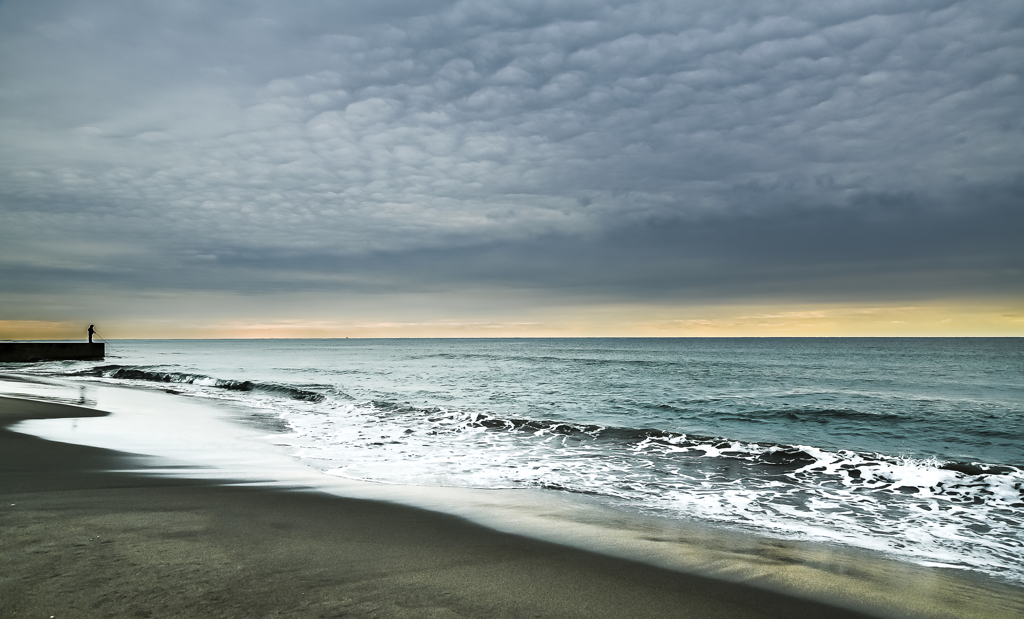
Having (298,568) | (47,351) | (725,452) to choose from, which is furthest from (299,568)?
(47,351)

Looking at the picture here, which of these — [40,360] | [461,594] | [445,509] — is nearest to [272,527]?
[445,509]

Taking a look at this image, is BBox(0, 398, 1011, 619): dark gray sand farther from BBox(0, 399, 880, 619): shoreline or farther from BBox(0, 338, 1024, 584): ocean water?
BBox(0, 338, 1024, 584): ocean water

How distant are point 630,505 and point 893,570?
3.11 meters

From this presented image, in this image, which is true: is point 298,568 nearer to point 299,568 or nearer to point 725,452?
point 299,568

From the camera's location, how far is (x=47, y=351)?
173 ft

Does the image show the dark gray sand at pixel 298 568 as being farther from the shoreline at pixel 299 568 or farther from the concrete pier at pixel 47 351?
the concrete pier at pixel 47 351

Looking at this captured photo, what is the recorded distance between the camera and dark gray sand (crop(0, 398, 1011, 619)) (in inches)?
147

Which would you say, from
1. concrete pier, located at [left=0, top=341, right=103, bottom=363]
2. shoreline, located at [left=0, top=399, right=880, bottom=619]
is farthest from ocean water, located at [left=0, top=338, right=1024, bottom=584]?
concrete pier, located at [left=0, top=341, right=103, bottom=363]

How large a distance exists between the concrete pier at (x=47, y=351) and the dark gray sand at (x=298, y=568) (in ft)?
192

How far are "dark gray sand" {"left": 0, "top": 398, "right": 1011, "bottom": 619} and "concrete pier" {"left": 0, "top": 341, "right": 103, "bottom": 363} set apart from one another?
192ft

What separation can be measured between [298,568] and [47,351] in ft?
214

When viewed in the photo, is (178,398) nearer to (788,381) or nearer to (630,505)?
(630,505)

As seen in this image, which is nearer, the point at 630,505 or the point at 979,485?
the point at 630,505

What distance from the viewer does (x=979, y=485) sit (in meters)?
9.24
